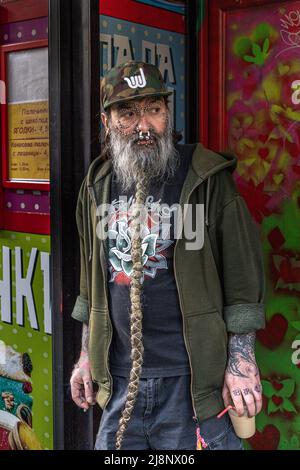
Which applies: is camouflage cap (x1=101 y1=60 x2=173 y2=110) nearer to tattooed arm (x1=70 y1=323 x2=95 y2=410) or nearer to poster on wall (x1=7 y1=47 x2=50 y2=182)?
poster on wall (x1=7 y1=47 x2=50 y2=182)

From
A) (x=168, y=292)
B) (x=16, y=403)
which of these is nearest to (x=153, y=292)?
(x=168, y=292)

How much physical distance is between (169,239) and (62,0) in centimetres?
106

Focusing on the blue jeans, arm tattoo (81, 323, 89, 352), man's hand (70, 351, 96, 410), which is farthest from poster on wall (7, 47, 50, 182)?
the blue jeans

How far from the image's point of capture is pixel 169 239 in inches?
95.0

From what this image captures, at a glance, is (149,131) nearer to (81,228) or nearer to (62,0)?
(81,228)

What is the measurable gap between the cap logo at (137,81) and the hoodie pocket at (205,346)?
29.1 inches

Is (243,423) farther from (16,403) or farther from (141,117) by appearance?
(16,403)

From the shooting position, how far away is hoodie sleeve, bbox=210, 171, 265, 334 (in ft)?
7.72

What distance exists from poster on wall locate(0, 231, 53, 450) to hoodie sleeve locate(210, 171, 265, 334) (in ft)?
3.11

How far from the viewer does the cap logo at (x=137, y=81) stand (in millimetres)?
2424

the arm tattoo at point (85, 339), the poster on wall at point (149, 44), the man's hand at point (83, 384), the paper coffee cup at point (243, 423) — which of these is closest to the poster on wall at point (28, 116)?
the poster on wall at point (149, 44)

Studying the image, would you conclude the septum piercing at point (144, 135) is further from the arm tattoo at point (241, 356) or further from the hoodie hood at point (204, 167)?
the arm tattoo at point (241, 356)

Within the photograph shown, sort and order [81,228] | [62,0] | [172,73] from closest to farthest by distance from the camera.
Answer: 1. [81,228]
2. [62,0]
3. [172,73]
